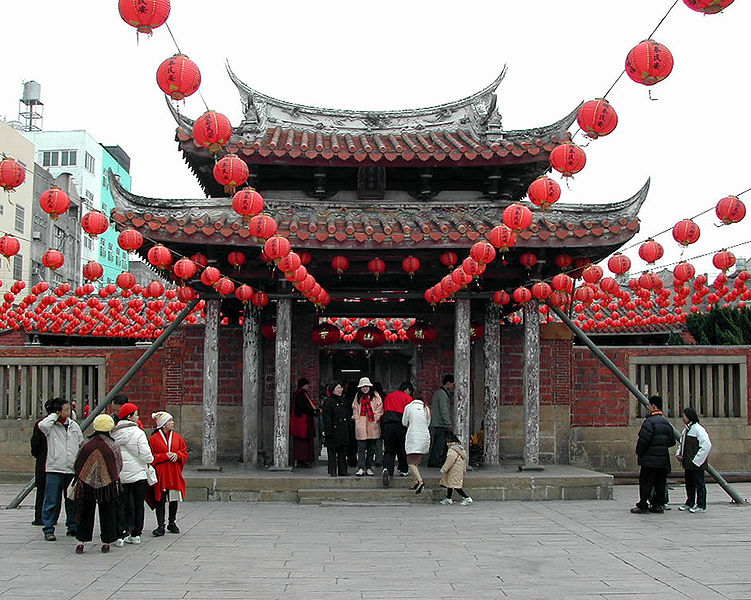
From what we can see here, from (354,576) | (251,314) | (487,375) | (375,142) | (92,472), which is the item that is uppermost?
(375,142)

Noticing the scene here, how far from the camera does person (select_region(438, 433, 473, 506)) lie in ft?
39.5

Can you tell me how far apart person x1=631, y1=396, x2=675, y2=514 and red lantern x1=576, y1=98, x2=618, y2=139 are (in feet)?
15.1

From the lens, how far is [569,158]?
9.46 metres

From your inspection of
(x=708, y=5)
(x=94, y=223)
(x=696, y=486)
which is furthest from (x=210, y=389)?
(x=708, y=5)

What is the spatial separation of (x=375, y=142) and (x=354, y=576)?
848 centimetres

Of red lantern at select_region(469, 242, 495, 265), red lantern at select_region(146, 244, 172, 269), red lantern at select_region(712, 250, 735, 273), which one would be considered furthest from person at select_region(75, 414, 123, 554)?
red lantern at select_region(712, 250, 735, 273)

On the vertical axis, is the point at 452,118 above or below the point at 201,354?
above

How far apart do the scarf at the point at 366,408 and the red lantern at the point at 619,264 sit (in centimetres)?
537

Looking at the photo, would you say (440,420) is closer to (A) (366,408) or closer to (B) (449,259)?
(A) (366,408)

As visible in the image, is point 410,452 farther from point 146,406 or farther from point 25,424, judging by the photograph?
point 25,424

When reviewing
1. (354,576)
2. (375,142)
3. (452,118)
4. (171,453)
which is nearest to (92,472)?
(171,453)

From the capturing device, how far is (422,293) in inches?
556

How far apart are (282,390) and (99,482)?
496 centimetres

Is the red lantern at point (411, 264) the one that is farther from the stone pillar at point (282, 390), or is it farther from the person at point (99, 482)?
the person at point (99, 482)
